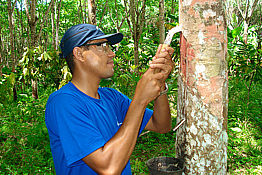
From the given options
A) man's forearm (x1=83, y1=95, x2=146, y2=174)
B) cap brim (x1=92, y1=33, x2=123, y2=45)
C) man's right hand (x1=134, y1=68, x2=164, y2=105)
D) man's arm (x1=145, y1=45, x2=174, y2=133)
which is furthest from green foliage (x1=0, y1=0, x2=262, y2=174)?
man's forearm (x1=83, y1=95, x2=146, y2=174)

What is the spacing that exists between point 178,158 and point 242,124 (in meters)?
3.79

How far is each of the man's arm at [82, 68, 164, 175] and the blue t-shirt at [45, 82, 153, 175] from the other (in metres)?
0.05

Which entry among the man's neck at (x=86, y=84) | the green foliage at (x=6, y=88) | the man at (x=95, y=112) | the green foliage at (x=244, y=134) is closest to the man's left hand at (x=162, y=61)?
the man at (x=95, y=112)

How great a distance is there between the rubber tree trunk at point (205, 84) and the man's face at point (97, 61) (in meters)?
0.51

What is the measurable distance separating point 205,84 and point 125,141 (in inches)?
Answer: 23.9

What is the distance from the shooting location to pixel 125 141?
3.89 feet

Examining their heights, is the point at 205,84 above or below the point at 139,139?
above

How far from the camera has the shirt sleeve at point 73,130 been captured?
44.8 inches

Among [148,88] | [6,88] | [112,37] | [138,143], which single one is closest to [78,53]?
[112,37]

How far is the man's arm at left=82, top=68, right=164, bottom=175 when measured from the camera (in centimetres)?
114

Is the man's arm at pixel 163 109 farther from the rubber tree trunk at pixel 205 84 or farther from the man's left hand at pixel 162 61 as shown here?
the rubber tree trunk at pixel 205 84

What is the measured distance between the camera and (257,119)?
5.04 metres

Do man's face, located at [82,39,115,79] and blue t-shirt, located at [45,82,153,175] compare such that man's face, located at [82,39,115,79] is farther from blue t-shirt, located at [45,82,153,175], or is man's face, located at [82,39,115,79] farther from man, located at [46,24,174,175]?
blue t-shirt, located at [45,82,153,175]

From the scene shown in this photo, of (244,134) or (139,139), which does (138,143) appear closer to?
(139,139)
